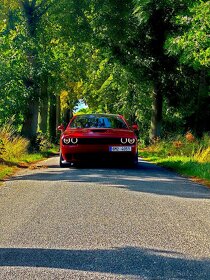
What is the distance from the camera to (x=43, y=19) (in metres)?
21.7

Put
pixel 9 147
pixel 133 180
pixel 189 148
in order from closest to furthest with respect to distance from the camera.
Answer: pixel 133 180 < pixel 9 147 < pixel 189 148

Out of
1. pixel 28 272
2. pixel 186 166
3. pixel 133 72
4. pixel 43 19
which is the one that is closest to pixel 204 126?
pixel 133 72

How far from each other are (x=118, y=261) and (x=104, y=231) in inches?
45.2

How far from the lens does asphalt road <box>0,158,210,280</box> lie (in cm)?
395

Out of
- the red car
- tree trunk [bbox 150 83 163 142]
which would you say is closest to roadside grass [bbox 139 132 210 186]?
the red car

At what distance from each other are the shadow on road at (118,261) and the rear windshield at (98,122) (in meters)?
9.01

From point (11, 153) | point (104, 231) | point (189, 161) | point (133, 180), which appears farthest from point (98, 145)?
point (104, 231)

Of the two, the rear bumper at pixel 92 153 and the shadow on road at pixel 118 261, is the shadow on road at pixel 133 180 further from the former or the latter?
the shadow on road at pixel 118 261

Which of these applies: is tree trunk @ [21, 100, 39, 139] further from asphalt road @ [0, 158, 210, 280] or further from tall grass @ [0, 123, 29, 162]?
asphalt road @ [0, 158, 210, 280]

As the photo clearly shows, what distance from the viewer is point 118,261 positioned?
4148 mm

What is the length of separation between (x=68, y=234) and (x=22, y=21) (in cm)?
1687

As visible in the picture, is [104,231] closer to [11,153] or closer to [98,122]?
[98,122]

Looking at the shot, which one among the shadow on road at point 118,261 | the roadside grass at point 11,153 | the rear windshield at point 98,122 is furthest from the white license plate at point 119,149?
the shadow on road at point 118,261

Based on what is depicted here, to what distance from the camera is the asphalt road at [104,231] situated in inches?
155
